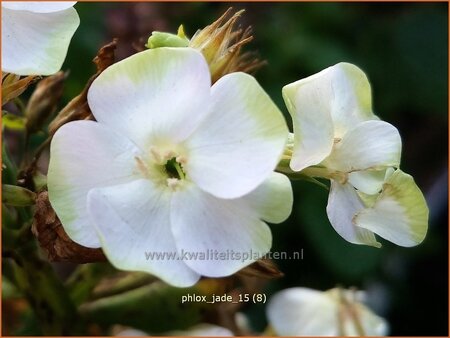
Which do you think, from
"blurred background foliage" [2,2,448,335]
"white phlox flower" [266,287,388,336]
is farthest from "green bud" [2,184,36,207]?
"blurred background foliage" [2,2,448,335]

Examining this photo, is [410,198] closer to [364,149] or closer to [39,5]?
[364,149]

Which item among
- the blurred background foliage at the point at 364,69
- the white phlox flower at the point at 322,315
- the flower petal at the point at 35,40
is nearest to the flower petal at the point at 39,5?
the flower petal at the point at 35,40

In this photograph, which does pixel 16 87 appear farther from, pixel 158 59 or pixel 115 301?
pixel 115 301

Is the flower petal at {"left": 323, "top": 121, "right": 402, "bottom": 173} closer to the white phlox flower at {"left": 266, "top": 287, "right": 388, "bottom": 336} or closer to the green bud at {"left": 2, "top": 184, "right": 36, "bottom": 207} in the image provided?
the green bud at {"left": 2, "top": 184, "right": 36, "bottom": 207}

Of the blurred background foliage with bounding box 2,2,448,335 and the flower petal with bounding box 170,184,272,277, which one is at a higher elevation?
the flower petal with bounding box 170,184,272,277

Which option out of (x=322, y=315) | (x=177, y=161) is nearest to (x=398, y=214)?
(x=177, y=161)

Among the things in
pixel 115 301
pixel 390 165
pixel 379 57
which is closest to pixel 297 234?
pixel 379 57
